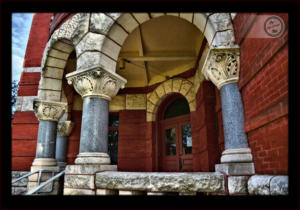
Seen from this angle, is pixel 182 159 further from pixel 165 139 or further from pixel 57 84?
pixel 57 84

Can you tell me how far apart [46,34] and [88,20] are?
382 cm

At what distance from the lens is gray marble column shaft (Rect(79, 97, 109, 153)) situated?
321cm

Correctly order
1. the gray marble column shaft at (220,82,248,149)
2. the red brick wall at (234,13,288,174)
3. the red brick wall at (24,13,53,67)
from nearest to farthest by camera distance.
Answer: the red brick wall at (234,13,288,174), the gray marble column shaft at (220,82,248,149), the red brick wall at (24,13,53,67)

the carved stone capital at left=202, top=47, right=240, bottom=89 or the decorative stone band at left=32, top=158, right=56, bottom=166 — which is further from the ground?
the carved stone capital at left=202, top=47, right=240, bottom=89

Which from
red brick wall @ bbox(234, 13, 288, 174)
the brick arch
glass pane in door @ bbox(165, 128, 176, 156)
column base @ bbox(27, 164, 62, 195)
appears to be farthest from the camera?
glass pane in door @ bbox(165, 128, 176, 156)

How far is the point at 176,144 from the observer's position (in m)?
6.19

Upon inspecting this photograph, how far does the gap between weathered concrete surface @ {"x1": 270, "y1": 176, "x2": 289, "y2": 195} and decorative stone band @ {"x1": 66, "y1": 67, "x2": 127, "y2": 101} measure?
266 centimetres

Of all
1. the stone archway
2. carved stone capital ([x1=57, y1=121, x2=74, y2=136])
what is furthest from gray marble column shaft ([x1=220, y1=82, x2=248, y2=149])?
carved stone capital ([x1=57, y1=121, x2=74, y2=136])

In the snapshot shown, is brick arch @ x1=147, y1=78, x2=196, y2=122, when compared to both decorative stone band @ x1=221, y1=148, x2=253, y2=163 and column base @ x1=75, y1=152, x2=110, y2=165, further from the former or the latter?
column base @ x1=75, y1=152, x2=110, y2=165

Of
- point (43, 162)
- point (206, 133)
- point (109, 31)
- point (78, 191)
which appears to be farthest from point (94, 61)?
point (206, 133)

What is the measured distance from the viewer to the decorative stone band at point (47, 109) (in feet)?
14.6

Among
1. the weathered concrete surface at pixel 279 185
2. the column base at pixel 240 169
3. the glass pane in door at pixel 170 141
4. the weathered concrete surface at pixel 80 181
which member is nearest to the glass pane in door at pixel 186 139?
the glass pane in door at pixel 170 141

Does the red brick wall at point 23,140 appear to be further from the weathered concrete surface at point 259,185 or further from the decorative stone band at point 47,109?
the weathered concrete surface at point 259,185
